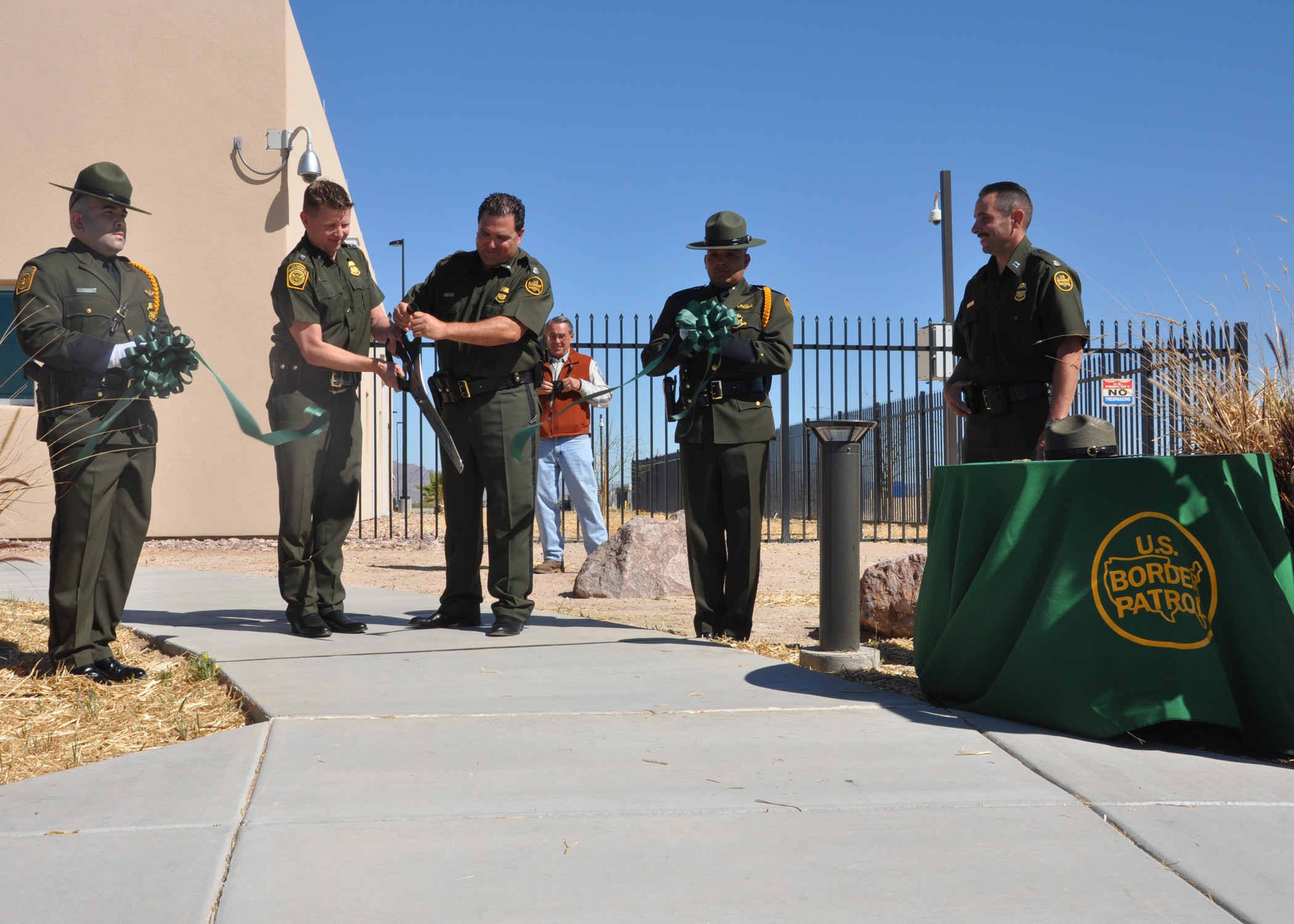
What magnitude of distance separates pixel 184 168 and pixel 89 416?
8.40 meters

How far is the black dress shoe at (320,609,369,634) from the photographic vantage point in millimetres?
4934

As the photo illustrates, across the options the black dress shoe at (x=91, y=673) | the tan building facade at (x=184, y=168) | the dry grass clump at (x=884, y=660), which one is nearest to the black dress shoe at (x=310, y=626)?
the black dress shoe at (x=91, y=673)

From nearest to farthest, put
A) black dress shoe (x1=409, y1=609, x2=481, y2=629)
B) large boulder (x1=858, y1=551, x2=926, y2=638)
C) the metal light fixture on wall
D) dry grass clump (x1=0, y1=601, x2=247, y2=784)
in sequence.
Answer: dry grass clump (x1=0, y1=601, x2=247, y2=784)
black dress shoe (x1=409, y1=609, x2=481, y2=629)
large boulder (x1=858, y1=551, x2=926, y2=638)
the metal light fixture on wall

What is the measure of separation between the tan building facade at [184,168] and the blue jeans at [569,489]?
12.3 ft

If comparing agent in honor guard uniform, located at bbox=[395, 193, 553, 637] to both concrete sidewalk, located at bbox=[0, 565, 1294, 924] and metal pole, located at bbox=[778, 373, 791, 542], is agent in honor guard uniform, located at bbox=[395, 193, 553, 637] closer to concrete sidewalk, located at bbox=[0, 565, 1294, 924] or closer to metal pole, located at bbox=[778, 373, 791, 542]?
concrete sidewalk, located at bbox=[0, 565, 1294, 924]

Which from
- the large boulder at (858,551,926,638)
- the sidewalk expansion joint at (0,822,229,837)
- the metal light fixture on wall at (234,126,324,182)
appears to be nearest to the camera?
the sidewalk expansion joint at (0,822,229,837)

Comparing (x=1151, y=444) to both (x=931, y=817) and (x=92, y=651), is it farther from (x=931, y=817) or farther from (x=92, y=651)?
(x=92, y=651)

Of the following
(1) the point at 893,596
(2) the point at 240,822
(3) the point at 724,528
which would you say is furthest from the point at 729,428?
(2) the point at 240,822

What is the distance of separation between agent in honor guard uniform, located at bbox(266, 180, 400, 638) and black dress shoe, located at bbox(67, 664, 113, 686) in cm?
99

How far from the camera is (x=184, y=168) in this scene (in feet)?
36.5

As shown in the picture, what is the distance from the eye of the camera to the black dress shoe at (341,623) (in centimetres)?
493

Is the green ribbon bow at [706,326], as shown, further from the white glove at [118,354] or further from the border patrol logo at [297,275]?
the white glove at [118,354]

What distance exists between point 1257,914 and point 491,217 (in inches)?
153

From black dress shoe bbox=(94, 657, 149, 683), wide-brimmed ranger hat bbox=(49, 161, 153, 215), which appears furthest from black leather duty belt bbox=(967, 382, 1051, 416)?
black dress shoe bbox=(94, 657, 149, 683)
